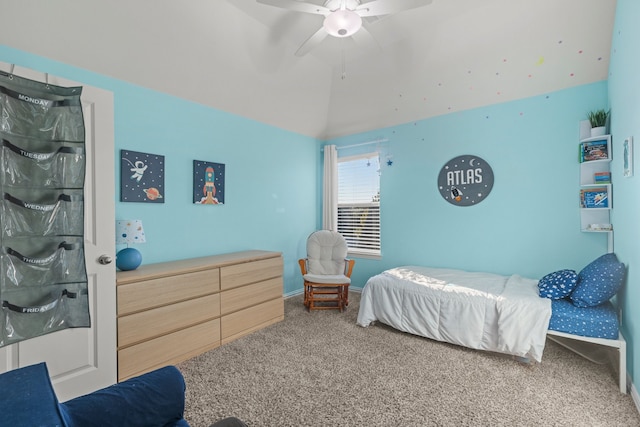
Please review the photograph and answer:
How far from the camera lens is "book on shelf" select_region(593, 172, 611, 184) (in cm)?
275

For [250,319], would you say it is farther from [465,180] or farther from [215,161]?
[465,180]

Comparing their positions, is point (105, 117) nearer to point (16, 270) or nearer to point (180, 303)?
point (16, 270)

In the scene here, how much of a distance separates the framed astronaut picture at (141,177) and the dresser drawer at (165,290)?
908mm

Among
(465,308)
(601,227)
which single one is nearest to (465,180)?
(601,227)

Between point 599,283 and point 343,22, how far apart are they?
2.78 meters

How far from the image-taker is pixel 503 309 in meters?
2.48

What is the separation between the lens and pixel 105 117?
2137 mm

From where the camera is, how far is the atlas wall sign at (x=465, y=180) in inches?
140

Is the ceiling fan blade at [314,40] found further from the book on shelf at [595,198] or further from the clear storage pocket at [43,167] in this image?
the book on shelf at [595,198]

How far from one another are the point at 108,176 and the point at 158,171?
0.84 m

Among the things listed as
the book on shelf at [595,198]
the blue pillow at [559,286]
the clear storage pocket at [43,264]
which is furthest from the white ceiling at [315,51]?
the blue pillow at [559,286]

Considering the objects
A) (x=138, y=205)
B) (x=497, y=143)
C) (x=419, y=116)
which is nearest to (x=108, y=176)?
(x=138, y=205)

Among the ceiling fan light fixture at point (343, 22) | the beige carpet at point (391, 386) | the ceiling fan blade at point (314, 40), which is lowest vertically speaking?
the beige carpet at point (391, 386)

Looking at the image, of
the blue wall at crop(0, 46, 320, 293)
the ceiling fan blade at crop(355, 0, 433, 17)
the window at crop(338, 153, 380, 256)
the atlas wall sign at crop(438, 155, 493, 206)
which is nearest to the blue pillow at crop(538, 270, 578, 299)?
the atlas wall sign at crop(438, 155, 493, 206)
